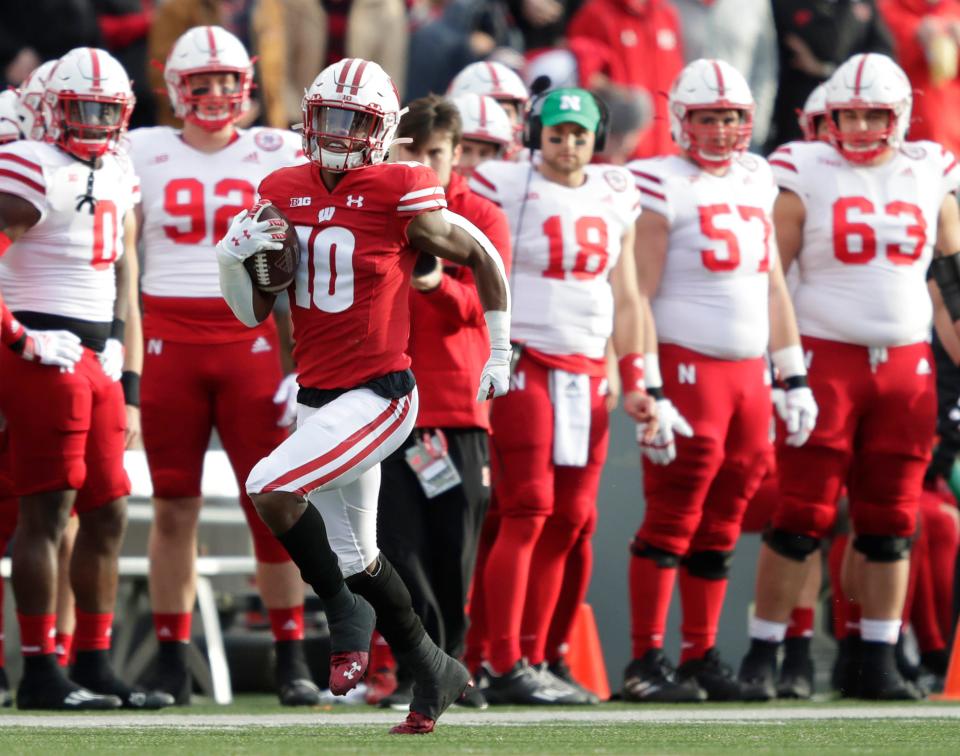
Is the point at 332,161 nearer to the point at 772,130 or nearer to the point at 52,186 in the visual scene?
the point at 52,186

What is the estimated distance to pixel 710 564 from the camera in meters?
8.35

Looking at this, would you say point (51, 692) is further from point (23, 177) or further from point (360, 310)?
point (360, 310)

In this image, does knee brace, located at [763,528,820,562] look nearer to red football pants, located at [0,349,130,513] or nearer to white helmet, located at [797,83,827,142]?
white helmet, located at [797,83,827,142]

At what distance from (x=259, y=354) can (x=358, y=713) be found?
144cm

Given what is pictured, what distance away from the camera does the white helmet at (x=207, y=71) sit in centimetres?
802

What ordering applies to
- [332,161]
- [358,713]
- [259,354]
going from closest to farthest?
[332,161], [358,713], [259,354]

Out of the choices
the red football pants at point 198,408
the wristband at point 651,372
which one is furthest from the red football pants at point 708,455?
the red football pants at point 198,408

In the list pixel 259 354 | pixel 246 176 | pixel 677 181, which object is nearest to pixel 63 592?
pixel 259 354

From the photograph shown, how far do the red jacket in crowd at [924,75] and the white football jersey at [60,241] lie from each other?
5117 mm

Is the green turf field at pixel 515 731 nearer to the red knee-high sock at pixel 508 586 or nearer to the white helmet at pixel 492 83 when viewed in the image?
the red knee-high sock at pixel 508 586

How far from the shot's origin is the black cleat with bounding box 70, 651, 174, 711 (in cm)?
750

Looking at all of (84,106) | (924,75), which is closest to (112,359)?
(84,106)

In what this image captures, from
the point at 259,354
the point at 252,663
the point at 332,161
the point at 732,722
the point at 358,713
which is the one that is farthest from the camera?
the point at 252,663

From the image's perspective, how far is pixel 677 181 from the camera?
8.33 m
